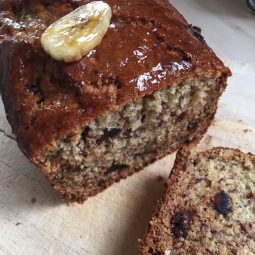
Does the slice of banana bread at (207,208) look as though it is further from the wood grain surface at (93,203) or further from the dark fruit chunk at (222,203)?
the wood grain surface at (93,203)

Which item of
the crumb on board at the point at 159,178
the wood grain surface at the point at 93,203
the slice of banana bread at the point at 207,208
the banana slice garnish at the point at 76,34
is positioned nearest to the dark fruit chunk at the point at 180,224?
the slice of banana bread at the point at 207,208

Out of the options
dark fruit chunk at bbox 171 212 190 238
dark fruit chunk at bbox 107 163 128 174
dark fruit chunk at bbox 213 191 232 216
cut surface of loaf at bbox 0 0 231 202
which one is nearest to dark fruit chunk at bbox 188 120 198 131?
cut surface of loaf at bbox 0 0 231 202

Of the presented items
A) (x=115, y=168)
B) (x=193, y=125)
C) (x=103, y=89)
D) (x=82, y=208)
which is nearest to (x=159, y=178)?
(x=115, y=168)

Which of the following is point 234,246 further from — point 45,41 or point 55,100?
point 45,41

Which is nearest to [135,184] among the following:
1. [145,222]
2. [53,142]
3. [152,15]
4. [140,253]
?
[145,222]

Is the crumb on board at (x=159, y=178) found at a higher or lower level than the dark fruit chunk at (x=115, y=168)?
lower

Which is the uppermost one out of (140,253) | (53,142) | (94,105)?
(94,105)
